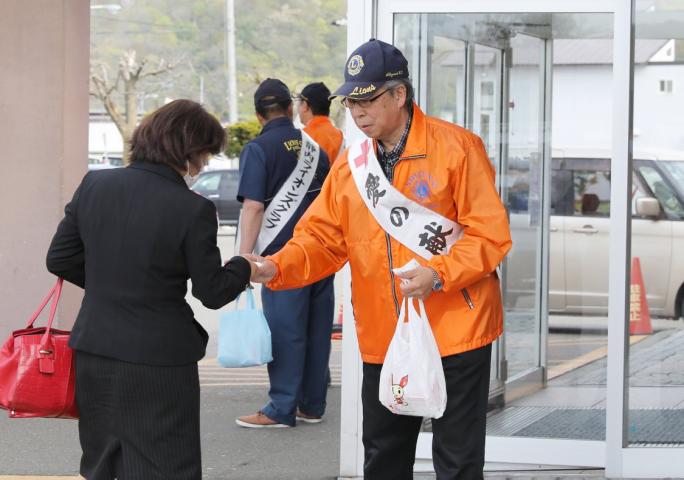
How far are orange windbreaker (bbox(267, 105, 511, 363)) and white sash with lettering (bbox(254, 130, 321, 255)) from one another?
2.49 metres

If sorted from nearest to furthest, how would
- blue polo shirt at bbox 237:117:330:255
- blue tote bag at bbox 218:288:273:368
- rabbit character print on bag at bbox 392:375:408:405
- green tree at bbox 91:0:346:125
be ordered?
rabbit character print on bag at bbox 392:375:408:405, blue tote bag at bbox 218:288:273:368, blue polo shirt at bbox 237:117:330:255, green tree at bbox 91:0:346:125

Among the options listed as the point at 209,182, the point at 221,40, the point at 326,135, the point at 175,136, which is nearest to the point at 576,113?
the point at 326,135

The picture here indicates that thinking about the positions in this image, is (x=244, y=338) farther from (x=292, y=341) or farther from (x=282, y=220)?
(x=282, y=220)

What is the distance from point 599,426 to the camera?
18.9 feet

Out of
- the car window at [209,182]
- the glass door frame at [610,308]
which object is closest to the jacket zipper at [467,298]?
the glass door frame at [610,308]

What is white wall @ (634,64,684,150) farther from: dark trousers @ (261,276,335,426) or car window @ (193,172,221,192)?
car window @ (193,172,221,192)

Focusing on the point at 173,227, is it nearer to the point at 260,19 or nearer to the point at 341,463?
the point at 341,463

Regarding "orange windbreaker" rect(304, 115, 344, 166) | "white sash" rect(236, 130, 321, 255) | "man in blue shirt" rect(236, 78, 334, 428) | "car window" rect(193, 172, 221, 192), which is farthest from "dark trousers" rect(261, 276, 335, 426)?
"car window" rect(193, 172, 221, 192)

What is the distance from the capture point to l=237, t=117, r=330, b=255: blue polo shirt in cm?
641

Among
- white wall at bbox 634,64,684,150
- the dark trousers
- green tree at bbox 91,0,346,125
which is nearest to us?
white wall at bbox 634,64,684,150

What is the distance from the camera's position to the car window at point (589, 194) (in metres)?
6.55

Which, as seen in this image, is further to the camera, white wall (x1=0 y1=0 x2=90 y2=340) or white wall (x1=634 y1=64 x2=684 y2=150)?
white wall (x1=0 y1=0 x2=90 y2=340)

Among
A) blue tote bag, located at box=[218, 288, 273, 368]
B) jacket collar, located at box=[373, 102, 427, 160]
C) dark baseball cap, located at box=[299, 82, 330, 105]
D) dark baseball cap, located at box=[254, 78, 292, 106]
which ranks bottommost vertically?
blue tote bag, located at box=[218, 288, 273, 368]

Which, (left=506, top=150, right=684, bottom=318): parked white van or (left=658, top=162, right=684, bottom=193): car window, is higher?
(left=658, top=162, right=684, bottom=193): car window
